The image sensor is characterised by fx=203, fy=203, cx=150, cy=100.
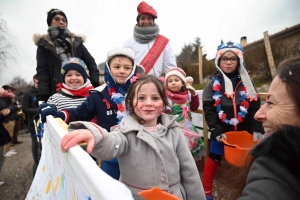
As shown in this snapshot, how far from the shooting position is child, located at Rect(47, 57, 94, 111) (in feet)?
7.95

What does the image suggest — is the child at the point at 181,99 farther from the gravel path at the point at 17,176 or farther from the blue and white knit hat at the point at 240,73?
the gravel path at the point at 17,176

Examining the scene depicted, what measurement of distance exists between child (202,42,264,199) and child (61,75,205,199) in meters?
1.06

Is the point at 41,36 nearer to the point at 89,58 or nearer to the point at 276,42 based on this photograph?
the point at 89,58

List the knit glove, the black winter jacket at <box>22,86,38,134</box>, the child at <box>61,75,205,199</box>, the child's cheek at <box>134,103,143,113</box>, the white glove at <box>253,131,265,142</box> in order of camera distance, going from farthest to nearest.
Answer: the black winter jacket at <box>22,86,38,134</box>
the white glove at <box>253,131,265,142</box>
the knit glove
the child's cheek at <box>134,103,143,113</box>
the child at <box>61,75,205,199</box>

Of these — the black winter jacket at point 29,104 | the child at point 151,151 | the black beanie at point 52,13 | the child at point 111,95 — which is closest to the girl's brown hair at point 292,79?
the child at point 151,151

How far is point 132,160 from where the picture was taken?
1.37 m

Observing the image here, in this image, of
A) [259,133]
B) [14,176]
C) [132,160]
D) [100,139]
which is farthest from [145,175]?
[14,176]

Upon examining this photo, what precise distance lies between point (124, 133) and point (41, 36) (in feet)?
7.31

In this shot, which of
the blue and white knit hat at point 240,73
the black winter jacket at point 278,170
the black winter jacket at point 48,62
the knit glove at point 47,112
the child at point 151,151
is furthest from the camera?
the black winter jacket at point 48,62

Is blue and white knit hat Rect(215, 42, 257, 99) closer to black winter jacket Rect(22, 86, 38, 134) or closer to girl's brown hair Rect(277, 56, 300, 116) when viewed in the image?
girl's brown hair Rect(277, 56, 300, 116)

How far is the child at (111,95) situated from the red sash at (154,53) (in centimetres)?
66

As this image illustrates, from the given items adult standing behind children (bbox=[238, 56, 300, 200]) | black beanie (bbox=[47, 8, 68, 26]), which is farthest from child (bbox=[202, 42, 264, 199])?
black beanie (bbox=[47, 8, 68, 26])

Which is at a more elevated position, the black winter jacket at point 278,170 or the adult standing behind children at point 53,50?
the adult standing behind children at point 53,50

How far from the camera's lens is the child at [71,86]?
242 cm
